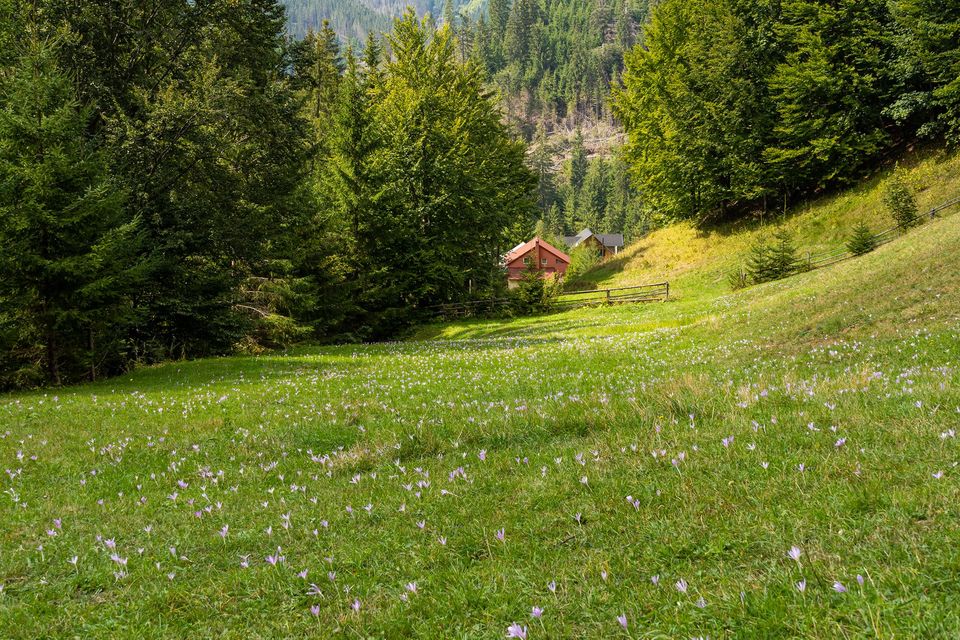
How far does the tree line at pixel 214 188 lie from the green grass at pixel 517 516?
1289 cm

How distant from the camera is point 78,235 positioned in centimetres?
2053

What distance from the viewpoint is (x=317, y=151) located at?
40.8 metres

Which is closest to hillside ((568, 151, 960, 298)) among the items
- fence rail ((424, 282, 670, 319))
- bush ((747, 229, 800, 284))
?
bush ((747, 229, 800, 284))

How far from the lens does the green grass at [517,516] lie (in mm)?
3225

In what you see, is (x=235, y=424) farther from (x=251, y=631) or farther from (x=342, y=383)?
(x=251, y=631)

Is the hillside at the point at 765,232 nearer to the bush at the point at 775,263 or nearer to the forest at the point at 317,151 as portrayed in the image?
the forest at the point at 317,151

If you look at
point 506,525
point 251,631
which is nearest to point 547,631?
point 506,525

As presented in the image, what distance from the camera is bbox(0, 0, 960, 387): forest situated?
68.0 feet

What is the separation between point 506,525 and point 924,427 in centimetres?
430

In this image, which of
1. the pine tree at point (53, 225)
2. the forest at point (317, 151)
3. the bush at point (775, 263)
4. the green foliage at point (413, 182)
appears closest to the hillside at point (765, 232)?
the forest at point (317, 151)

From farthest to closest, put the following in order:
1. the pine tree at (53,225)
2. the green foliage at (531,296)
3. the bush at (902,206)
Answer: the green foliage at (531,296) < the bush at (902,206) < the pine tree at (53,225)

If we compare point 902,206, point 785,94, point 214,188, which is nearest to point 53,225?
point 214,188

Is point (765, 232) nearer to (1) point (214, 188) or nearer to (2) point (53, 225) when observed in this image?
(1) point (214, 188)

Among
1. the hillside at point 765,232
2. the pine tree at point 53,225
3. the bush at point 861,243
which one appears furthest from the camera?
the hillside at point 765,232
